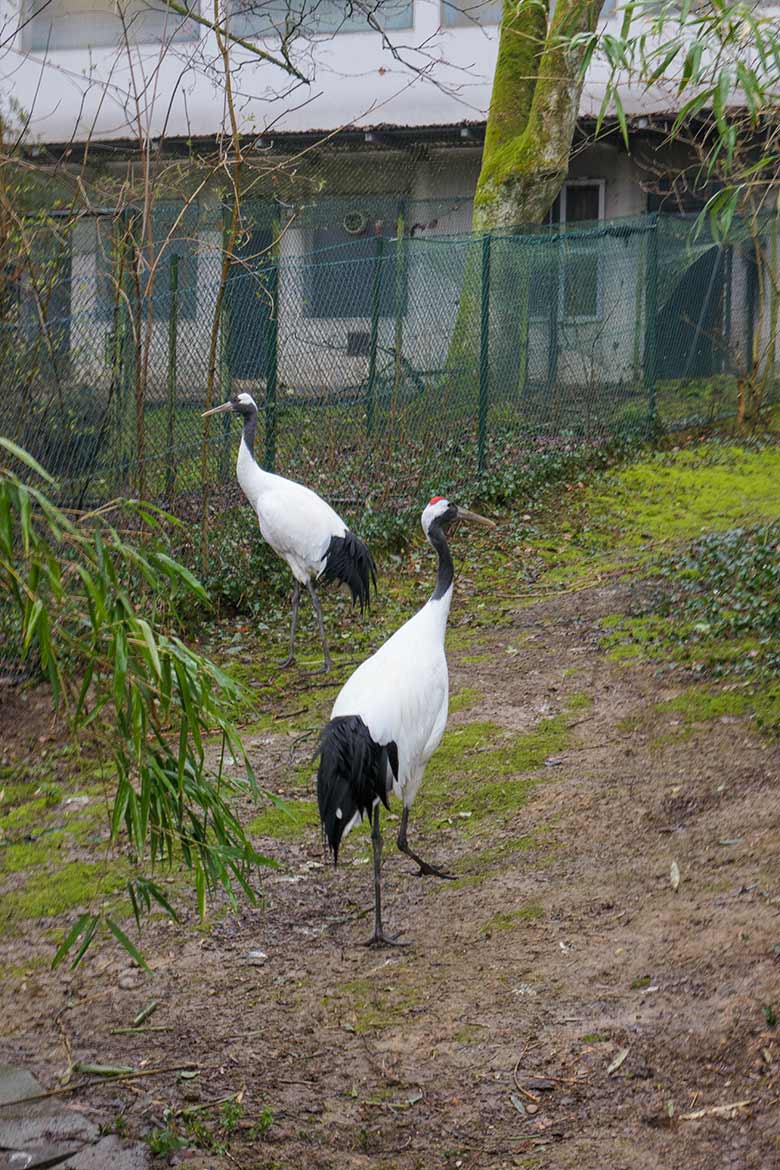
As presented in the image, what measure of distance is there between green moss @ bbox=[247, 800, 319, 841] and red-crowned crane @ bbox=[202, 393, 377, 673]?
1960mm

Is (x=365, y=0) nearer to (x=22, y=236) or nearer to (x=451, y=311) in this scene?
(x=451, y=311)

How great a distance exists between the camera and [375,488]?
32.0 ft

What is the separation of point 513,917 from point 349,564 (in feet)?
11.8

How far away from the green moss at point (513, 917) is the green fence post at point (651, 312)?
29.7 feet

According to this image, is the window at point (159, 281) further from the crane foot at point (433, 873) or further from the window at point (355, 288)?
the crane foot at point (433, 873)

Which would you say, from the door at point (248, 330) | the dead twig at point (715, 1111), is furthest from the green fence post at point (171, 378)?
the dead twig at point (715, 1111)

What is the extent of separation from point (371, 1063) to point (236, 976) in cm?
77

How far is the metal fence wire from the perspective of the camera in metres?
7.46

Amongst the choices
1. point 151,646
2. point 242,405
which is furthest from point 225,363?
point 151,646

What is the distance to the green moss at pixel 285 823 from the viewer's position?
566 cm

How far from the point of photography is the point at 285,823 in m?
5.75

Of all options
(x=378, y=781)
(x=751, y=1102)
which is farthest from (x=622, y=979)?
(x=378, y=781)

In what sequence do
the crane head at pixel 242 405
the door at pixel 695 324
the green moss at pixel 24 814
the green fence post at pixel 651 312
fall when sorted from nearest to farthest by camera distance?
1. the green moss at pixel 24 814
2. the crane head at pixel 242 405
3. the green fence post at pixel 651 312
4. the door at pixel 695 324

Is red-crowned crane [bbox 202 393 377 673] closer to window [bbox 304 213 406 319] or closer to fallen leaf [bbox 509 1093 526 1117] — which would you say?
window [bbox 304 213 406 319]
